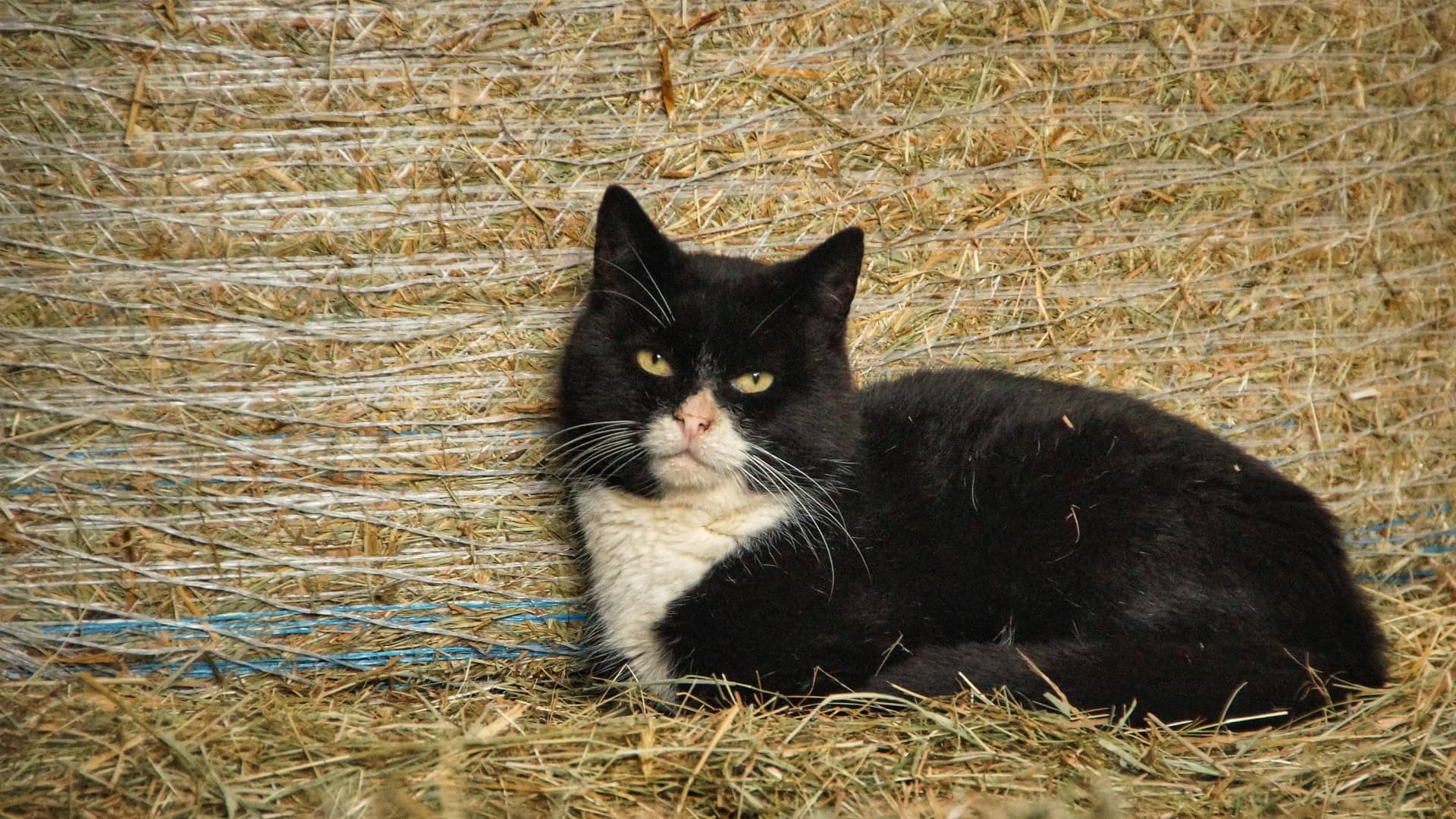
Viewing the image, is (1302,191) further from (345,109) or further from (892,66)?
(345,109)

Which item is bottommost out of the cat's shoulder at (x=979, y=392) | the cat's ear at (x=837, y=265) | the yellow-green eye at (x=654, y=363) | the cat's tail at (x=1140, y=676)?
the cat's tail at (x=1140, y=676)

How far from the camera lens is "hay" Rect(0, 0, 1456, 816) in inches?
85.0

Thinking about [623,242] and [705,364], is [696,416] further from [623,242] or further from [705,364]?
[623,242]

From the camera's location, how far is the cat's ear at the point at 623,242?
2076mm

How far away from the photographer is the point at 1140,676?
193 cm

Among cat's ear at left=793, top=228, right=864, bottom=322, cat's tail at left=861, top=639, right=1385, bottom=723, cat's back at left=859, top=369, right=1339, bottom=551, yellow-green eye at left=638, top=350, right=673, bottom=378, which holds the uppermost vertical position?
cat's ear at left=793, top=228, right=864, bottom=322

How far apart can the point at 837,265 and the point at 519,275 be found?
0.72m

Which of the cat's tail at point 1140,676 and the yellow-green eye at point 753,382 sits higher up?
the yellow-green eye at point 753,382

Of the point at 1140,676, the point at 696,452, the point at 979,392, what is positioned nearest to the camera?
the point at 1140,676

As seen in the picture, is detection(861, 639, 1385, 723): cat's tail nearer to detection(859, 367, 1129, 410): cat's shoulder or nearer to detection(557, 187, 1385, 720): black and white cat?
detection(557, 187, 1385, 720): black and white cat

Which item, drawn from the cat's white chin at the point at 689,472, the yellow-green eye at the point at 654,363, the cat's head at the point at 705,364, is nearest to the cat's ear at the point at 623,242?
the cat's head at the point at 705,364

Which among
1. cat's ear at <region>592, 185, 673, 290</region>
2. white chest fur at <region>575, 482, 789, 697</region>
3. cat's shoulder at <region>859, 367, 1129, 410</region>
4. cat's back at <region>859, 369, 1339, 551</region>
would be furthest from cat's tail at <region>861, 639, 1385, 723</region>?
cat's ear at <region>592, 185, 673, 290</region>

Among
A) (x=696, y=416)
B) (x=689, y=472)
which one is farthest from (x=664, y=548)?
(x=696, y=416)

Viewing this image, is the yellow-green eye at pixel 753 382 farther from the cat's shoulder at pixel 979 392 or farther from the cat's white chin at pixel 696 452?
the cat's shoulder at pixel 979 392
